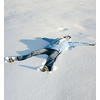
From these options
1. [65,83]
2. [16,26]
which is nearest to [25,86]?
[65,83]

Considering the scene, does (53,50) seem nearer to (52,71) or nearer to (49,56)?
(49,56)

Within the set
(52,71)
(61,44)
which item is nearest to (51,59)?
(52,71)

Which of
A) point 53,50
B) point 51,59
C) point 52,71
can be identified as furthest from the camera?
point 53,50

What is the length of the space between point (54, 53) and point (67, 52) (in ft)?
1.64

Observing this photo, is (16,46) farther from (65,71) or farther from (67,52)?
(65,71)

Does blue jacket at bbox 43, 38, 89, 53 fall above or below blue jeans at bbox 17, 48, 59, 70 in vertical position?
above

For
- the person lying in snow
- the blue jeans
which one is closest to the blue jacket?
the person lying in snow

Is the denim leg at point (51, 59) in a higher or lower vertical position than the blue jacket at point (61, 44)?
lower

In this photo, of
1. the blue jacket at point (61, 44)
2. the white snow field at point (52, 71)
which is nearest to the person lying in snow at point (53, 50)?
the blue jacket at point (61, 44)

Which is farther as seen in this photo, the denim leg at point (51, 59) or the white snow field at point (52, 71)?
the denim leg at point (51, 59)

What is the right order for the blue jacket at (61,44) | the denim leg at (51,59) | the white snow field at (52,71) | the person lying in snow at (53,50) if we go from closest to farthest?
1. the white snow field at (52,71)
2. the denim leg at (51,59)
3. the person lying in snow at (53,50)
4. the blue jacket at (61,44)

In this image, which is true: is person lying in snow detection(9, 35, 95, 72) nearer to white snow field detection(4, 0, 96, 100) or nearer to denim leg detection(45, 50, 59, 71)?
denim leg detection(45, 50, 59, 71)

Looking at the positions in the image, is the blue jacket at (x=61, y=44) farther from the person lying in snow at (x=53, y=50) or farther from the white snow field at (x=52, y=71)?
the white snow field at (x=52, y=71)

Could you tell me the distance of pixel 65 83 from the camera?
2.05 metres
